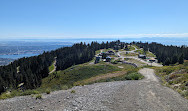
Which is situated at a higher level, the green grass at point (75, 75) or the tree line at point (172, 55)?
the tree line at point (172, 55)

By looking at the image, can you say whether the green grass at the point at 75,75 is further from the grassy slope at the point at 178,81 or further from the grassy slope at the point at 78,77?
the grassy slope at the point at 178,81

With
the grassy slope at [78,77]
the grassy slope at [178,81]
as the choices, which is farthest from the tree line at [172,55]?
the grassy slope at [178,81]

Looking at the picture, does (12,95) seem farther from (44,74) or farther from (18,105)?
(44,74)

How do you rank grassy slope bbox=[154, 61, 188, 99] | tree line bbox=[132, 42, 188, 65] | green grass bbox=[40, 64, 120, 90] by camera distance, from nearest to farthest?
grassy slope bbox=[154, 61, 188, 99] < green grass bbox=[40, 64, 120, 90] < tree line bbox=[132, 42, 188, 65]

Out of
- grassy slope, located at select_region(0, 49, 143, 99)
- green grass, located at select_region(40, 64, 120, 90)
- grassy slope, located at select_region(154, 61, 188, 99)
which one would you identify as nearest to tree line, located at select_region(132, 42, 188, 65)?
grassy slope, located at select_region(0, 49, 143, 99)

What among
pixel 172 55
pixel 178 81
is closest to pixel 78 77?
pixel 178 81

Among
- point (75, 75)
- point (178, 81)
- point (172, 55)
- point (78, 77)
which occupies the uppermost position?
point (178, 81)

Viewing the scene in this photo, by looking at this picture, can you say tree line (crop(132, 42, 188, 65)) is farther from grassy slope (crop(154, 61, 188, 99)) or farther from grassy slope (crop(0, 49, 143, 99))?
grassy slope (crop(154, 61, 188, 99))

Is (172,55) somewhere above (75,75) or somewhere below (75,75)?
above

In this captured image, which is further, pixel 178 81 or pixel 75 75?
pixel 75 75

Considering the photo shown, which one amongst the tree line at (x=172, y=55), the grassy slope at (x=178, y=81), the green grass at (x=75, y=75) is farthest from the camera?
the tree line at (x=172, y=55)

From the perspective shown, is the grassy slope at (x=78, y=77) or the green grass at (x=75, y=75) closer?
the grassy slope at (x=78, y=77)

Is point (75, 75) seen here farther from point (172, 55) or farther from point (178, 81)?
point (172, 55)
